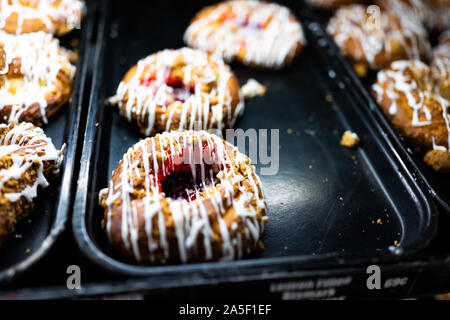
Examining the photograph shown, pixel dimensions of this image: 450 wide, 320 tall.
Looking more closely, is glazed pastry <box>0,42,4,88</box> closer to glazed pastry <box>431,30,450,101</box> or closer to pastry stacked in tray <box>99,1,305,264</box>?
pastry stacked in tray <box>99,1,305,264</box>

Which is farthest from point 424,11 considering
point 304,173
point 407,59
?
point 304,173

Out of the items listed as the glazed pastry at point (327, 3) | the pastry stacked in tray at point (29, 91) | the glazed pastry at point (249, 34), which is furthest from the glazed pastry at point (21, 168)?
the glazed pastry at point (327, 3)

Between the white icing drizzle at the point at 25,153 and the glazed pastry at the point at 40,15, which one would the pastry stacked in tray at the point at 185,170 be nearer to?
the white icing drizzle at the point at 25,153

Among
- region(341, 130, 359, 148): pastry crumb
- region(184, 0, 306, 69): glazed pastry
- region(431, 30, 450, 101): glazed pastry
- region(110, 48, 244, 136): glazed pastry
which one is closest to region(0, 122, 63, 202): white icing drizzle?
region(110, 48, 244, 136): glazed pastry

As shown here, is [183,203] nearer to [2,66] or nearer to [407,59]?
[2,66]
